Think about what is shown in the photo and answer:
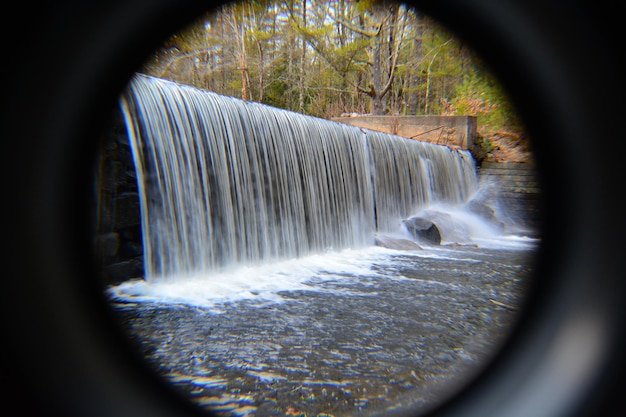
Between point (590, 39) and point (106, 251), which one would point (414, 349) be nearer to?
point (590, 39)

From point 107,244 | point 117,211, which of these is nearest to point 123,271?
point 107,244

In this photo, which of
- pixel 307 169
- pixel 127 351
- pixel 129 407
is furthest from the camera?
pixel 307 169

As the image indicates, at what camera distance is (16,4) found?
1.00 metres

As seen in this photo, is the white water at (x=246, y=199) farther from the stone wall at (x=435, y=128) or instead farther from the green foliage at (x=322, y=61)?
the green foliage at (x=322, y=61)

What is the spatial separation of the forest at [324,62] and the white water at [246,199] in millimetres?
9549

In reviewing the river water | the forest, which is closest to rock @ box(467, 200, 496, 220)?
the forest

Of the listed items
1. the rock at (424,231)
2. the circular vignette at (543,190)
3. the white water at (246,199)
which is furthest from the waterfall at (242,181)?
A: the circular vignette at (543,190)

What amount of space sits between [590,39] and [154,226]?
14.0ft

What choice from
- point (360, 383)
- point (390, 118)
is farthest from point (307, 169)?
point (390, 118)

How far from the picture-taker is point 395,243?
8133 millimetres

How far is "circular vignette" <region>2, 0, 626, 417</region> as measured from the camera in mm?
958

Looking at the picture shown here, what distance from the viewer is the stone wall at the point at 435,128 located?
48.4 feet

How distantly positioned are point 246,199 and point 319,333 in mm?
3020

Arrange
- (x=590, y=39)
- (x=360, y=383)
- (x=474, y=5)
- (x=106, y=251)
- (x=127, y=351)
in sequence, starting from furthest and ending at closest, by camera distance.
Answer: (x=106, y=251)
(x=360, y=383)
(x=127, y=351)
(x=474, y=5)
(x=590, y=39)
